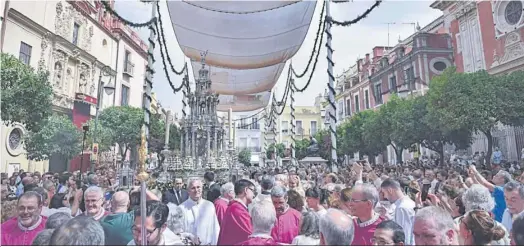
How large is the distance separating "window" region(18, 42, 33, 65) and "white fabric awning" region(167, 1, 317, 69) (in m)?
11.5

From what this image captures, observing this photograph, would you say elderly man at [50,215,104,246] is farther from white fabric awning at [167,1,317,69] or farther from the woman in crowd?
white fabric awning at [167,1,317,69]

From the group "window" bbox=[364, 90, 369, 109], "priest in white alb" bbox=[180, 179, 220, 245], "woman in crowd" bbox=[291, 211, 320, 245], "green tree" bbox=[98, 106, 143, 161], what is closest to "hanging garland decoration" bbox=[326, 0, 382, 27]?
"priest in white alb" bbox=[180, 179, 220, 245]

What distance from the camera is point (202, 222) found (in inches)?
163

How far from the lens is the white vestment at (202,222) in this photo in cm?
413

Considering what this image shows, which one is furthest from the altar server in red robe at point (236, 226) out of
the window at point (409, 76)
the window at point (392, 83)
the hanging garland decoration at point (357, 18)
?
the window at point (392, 83)

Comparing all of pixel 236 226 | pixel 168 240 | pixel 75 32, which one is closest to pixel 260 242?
pixel 168 240

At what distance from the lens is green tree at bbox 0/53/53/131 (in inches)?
446

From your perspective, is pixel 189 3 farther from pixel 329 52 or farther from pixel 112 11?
pixel 329 52

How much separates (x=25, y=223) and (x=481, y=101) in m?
16.3

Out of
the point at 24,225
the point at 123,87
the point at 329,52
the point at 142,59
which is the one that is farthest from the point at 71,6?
the point at 24,225

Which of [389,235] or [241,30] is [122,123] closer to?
[241,30]

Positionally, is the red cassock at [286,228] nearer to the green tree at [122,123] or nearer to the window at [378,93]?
the green tree at [122,123]

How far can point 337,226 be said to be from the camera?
2.29 meters

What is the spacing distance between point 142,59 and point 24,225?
35790mm
